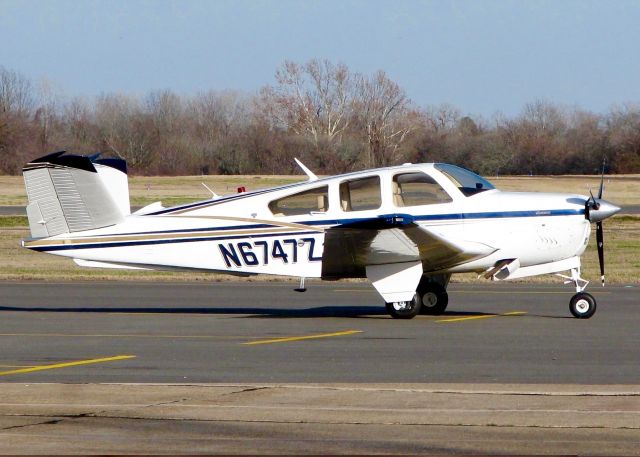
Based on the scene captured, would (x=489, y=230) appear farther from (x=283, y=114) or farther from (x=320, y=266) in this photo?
(x=283, y=114)

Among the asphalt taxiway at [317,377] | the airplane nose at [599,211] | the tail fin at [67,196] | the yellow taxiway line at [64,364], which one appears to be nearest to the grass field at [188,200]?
the asphalt taxiway at [317,377]

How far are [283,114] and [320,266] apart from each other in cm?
7225

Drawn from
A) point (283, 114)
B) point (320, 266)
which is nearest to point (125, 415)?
point (320, 266)

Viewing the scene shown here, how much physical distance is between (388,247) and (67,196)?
491 cm

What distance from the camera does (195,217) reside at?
1606cm

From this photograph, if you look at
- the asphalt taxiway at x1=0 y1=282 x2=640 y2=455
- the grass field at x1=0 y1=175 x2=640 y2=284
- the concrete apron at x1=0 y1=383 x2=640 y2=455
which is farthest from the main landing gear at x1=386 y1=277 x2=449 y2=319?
the grass field at x1=0 y1=175 x2=640 y2=284

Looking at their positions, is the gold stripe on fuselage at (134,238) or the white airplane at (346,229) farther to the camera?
the gold stripe on fuselage at (134,238)

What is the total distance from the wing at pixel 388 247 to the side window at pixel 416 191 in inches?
19.3

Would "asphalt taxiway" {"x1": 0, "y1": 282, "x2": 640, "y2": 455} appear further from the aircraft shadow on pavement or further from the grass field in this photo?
the grass field

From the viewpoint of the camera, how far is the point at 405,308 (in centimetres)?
1562

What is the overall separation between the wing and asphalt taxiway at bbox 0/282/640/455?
846 millimetres

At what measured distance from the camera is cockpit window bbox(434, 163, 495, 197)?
50.9 feet

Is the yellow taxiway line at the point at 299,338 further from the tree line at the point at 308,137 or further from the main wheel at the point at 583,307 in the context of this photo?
the tree line at the point at 308,137

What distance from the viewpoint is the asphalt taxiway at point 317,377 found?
7.75 m
